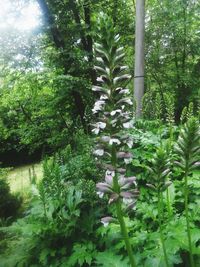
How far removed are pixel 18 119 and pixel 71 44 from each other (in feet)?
8.52

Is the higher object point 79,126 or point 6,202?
point 79,126

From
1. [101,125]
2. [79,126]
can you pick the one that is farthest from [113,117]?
[79,126]

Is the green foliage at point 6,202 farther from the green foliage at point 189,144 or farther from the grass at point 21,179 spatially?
the green foliage at point 189,144

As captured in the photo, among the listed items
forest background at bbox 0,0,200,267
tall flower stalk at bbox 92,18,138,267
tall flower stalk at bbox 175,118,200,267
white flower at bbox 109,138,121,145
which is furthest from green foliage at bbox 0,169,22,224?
tall flower stalk at bbox 175,118,200,267

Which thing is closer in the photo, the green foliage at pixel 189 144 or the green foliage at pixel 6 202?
the green foliage at pixel 189 144

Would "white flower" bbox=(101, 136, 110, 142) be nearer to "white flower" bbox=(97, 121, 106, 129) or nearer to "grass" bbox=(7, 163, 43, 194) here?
"white flower" bbox=(97, 121, 106, 129)

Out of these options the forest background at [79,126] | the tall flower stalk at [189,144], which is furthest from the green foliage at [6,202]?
the tall flower stalk at [189,144]

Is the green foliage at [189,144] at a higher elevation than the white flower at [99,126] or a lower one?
lower

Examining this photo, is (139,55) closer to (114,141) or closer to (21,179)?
A: (114,141)

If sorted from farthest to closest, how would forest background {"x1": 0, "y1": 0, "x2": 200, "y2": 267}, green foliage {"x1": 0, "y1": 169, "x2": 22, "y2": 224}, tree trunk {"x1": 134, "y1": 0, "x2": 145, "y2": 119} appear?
green foliage {"x1": 0, "y1": 169, "x2": 22, "y2": 224}
tree trunk {"x1": 134, "y1": 0, "x2": 145, "y2": 119}
forest background {"x1": 0, "y1": 0, "x2": 200, "y2": 267}

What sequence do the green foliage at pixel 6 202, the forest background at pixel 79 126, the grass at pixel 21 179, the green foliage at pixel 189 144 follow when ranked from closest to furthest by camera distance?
the green foliage at pixel 189 144
the forest background at pixel 79 126
the green foliage at pixel 6 202
the grass at pixel 21 179

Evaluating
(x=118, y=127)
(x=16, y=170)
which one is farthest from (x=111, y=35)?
(x=16, y=170)

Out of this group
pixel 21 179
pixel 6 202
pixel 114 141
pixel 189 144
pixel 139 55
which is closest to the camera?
pixel 189 144

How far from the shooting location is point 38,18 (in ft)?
31.3
